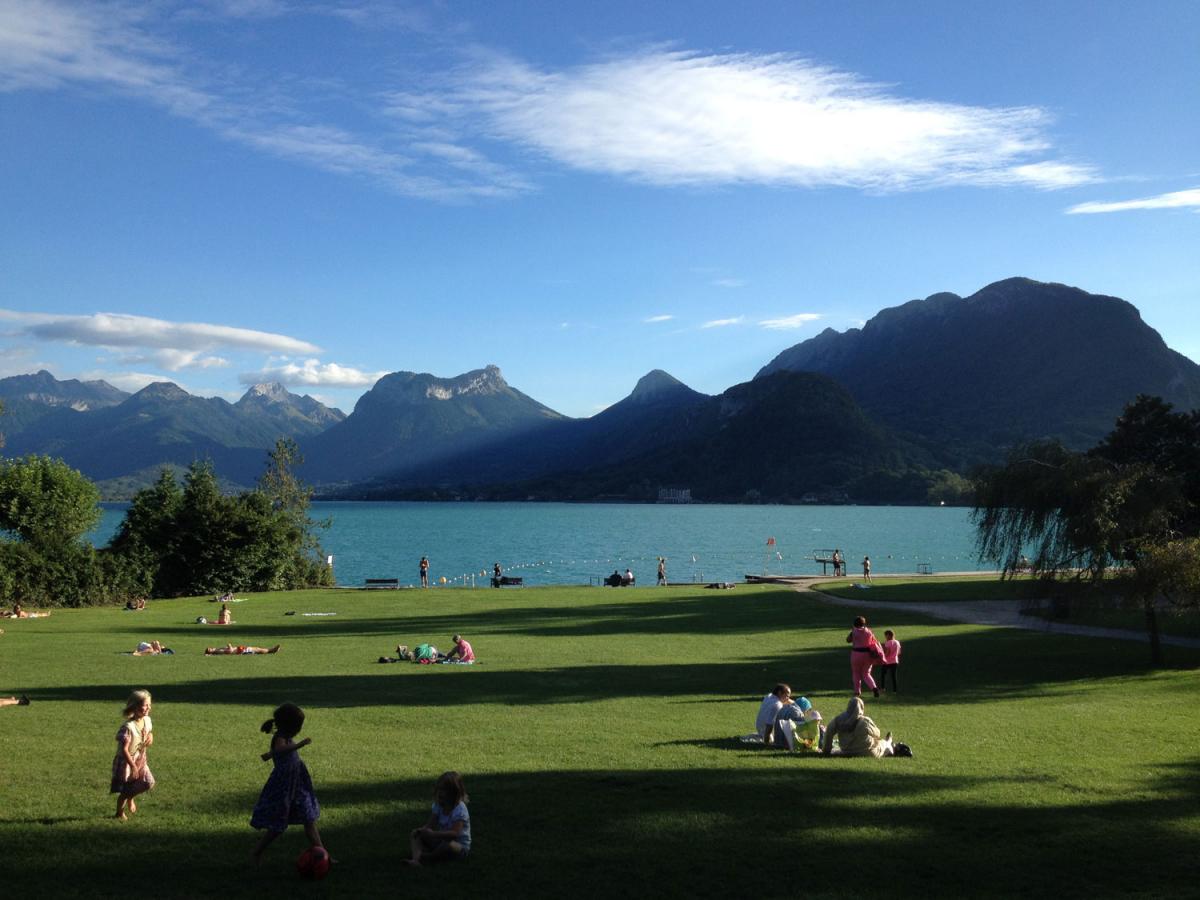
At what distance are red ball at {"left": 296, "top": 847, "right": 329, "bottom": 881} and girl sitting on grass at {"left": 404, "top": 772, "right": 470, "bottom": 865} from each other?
80 centimetres

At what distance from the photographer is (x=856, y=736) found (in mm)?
14094

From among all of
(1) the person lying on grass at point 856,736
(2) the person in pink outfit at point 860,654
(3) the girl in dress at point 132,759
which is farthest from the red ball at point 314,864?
(2) the person in pink outfit at point 860,654

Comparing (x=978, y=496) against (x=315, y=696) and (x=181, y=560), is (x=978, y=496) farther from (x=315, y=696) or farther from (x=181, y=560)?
(x=181, y=560)

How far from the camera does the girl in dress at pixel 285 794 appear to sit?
28.5 ft

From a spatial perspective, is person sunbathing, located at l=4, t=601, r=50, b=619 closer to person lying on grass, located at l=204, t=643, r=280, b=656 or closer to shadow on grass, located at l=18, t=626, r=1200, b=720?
person lying on grass, located at l=204, t=643, r=280, b=656

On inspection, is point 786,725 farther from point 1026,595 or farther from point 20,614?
point 20,614

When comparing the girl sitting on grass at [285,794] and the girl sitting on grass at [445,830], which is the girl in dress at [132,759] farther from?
the girl sitting on grass at [445,830]

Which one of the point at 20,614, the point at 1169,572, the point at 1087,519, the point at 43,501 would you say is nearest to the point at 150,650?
the point at 20,614

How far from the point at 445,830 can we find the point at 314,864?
1.21m

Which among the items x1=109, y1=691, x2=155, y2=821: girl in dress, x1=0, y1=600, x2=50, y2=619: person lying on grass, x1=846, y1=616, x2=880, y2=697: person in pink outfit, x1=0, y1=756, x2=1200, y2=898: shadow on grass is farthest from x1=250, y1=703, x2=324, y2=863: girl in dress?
x1=0, y1=600, x2=50, y2=619: person lying on grass

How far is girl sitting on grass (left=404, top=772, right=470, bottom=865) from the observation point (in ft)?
29.5

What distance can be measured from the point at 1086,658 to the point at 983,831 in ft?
58.7

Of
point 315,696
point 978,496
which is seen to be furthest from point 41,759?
point 978,496

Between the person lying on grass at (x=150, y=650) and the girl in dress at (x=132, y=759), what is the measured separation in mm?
16519
